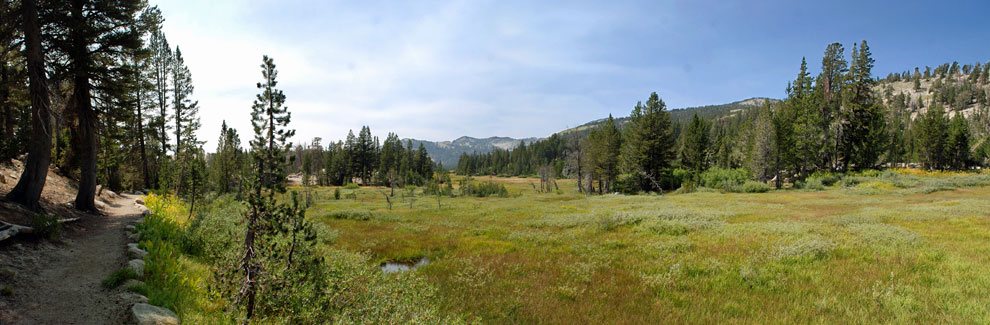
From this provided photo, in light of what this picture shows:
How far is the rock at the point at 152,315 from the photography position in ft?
18.1

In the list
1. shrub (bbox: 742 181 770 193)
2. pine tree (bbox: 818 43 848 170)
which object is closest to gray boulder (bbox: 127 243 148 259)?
shrub (bbox: 742 181 770 193)

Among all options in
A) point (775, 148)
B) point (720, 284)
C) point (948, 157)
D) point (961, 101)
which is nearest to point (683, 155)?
point (775, 148)

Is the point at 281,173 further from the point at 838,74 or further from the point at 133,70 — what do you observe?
→ the point at 838,74

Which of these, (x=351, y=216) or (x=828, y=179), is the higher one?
(x=828, y=179)

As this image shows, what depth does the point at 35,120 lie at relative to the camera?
12.1 m

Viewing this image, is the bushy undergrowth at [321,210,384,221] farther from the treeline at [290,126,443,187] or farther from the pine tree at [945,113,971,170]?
the pine tree at [945,113,971,170]

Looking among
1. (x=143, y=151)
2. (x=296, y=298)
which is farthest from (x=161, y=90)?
(x=296, y=298)

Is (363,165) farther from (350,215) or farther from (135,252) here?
(135,252)

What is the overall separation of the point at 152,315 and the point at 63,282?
2.95 metres

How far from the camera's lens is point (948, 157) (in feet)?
237

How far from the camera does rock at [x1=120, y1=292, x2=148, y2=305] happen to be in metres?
6.19

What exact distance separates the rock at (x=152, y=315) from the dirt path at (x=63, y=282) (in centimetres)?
19

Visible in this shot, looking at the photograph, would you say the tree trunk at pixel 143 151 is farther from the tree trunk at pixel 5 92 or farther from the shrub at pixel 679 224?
the shrub at pixel 679 224

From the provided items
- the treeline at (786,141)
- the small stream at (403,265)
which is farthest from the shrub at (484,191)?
the small stream at (403,265)
